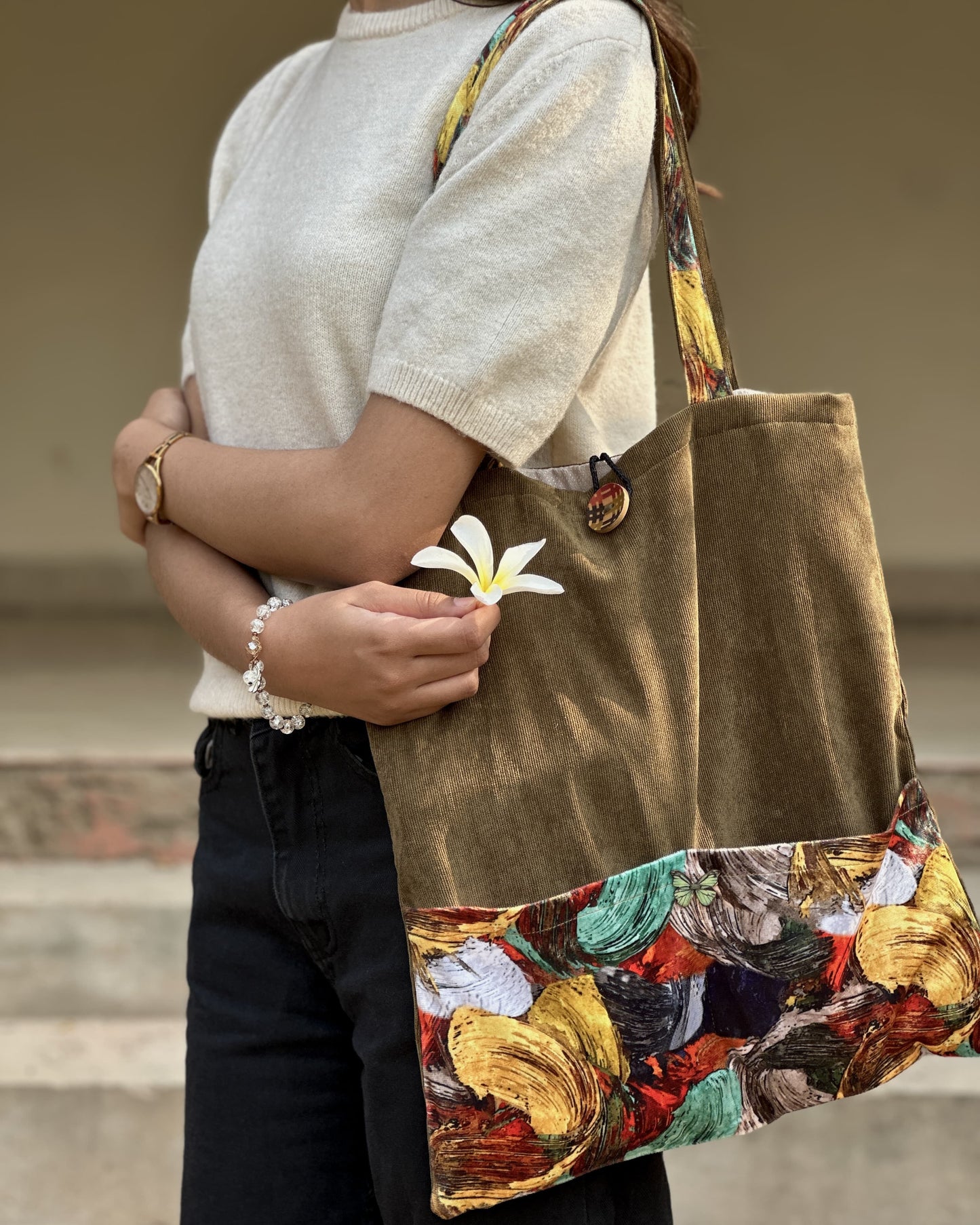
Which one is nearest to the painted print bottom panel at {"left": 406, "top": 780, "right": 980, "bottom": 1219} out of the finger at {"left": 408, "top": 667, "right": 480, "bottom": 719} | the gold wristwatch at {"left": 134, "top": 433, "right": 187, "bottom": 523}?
the finger at {"left": 408, "top": 667, "right": 480, "bottom": 719}

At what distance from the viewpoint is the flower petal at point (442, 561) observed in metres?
0.70

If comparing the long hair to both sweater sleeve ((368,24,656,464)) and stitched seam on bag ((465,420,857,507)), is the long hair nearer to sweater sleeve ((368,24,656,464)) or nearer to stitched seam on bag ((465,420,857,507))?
sweater sleeve ((368,24,656,464))

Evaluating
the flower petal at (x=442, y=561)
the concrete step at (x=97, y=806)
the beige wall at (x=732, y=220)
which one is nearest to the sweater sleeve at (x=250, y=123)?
the flower petal at (x=442, y=561)

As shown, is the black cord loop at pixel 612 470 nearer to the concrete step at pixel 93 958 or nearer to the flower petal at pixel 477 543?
the flower petal at pixel 477 543

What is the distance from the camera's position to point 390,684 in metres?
0.69

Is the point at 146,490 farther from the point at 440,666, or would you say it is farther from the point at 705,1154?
the point at 705,1154

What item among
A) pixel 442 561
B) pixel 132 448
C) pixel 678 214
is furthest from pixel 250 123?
pixel 442 561

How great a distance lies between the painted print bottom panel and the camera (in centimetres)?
69

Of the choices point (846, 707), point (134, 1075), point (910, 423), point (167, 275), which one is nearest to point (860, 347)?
point (910, 423)

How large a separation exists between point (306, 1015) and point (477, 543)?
0.40 metres

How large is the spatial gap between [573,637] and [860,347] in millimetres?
3612

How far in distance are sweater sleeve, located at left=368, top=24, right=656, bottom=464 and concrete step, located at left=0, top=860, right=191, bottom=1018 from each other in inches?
63.1

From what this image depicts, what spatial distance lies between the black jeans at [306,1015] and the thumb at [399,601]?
0.10 metres

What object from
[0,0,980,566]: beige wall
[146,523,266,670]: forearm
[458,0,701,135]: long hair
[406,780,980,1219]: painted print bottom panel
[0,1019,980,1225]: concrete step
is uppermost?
[0,0,980,566]: beige wall
